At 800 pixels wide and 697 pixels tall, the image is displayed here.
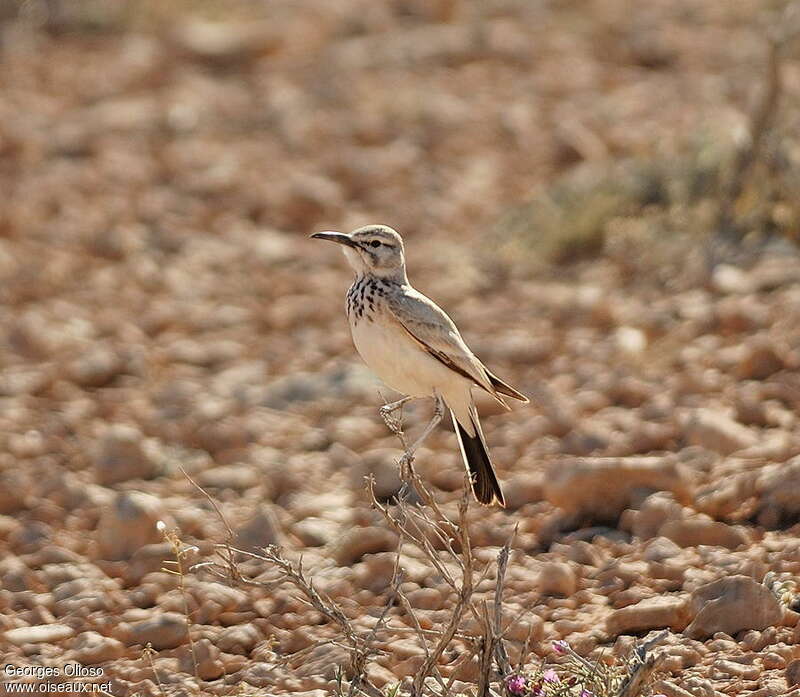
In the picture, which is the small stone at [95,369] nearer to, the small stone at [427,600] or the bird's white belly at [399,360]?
the small stone at [427,600]

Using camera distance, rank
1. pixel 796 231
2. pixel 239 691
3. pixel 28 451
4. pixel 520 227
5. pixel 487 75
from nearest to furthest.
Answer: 1. pixel 239 691
2. pixel 28 451
3. pixel 796 231
4. pixel 520 227
5. pixel 487 75

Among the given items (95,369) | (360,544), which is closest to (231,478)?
(360,544)

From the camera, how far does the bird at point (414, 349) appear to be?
455 centimetres

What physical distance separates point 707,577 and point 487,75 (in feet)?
24.3

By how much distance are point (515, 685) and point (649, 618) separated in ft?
2.89

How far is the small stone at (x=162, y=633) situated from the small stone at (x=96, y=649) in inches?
2.8

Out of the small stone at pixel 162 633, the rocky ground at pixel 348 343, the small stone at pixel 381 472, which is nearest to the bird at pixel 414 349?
the rocky ground at pixel 348 343

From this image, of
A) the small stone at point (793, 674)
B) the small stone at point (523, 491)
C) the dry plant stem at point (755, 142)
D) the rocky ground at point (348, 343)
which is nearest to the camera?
the small stone at point (793, 674)

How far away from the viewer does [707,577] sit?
478cm

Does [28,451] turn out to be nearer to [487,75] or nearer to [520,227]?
[520,227]

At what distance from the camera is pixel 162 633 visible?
468 cm

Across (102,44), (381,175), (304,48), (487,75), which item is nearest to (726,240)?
(381,175)

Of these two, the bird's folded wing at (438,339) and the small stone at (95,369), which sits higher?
the small stone at (95,369)

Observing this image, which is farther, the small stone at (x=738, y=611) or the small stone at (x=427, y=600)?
the small stone at (x=427, y=600)
